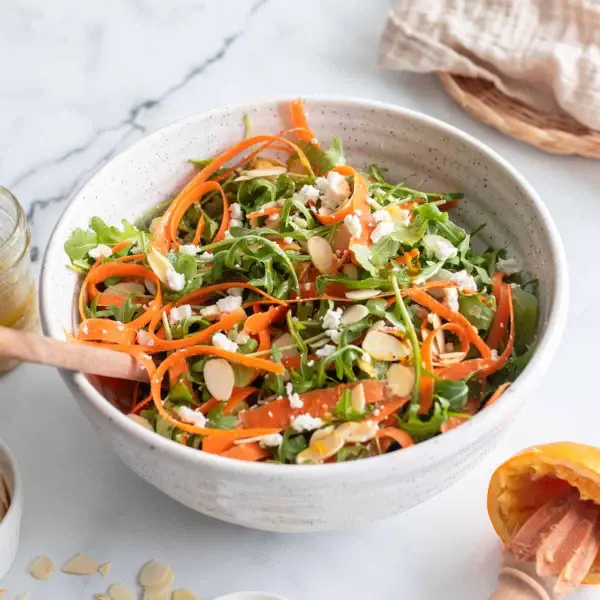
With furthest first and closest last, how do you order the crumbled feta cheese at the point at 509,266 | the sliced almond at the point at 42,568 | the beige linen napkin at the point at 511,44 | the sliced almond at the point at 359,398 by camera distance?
1. the beige linen napkin at the point at 511,44
2. the crumbled feta cheese at the point at 509,266
3. the sliced almond at the point at 42,568
4. the sliced almond at the point at 359,398

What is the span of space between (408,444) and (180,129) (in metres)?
0.64

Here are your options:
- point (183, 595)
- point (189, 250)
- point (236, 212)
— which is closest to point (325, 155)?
point (236, 212)

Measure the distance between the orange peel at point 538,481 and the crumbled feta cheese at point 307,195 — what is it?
48 centimetres

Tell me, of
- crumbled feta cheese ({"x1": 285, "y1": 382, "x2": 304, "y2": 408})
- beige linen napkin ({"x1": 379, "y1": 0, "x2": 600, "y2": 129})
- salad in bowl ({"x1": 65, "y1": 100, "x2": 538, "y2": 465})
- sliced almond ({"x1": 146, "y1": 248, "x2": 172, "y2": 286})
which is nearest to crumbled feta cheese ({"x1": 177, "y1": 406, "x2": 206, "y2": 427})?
salad in bowl ({"x1": 65, "y1": 100, "x2": 538, "y2": 465})

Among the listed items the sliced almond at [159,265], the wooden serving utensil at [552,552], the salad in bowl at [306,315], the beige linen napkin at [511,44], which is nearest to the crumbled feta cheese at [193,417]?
the salad in bowl at [306,315]

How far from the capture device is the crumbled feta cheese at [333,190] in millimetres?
1261

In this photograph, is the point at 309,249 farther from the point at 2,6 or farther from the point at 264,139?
the point at 2,6

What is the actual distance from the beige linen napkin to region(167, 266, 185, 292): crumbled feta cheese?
90 cm

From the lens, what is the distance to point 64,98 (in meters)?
1.90

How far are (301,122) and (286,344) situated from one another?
1.43ft

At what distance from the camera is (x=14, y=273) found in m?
1.38

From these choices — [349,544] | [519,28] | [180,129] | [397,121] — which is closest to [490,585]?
[349,544]

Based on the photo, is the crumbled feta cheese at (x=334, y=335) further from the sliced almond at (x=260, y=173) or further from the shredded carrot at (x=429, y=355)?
the sliced almond at (x=260, y=173)

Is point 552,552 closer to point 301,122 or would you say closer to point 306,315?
point 306,315
